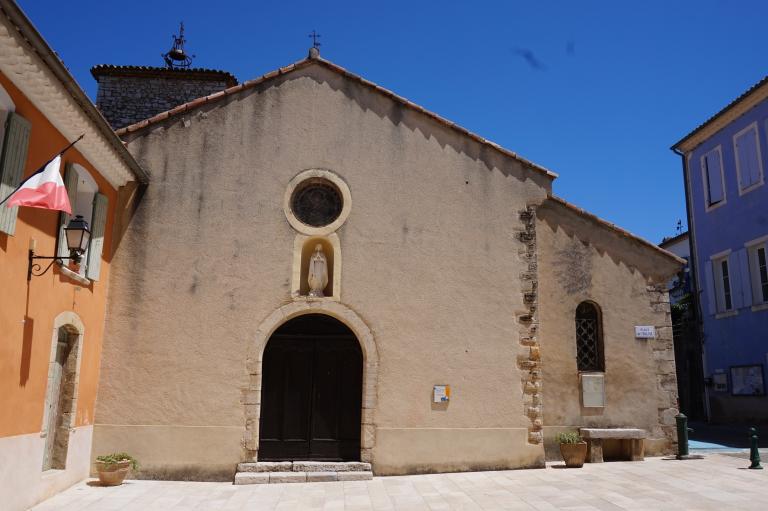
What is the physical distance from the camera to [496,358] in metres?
10.3

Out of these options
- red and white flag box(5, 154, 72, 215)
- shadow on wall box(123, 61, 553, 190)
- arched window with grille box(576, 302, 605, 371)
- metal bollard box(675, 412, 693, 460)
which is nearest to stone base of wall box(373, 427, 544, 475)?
arched window with grille box(576, 302, 605, 371)

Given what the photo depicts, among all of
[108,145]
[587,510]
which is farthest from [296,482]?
[108,145]

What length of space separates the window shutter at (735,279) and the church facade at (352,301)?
675cm

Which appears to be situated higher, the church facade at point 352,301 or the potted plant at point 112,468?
the church facade at point 352,301

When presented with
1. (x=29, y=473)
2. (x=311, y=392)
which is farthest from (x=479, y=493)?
(x=29, y=473)

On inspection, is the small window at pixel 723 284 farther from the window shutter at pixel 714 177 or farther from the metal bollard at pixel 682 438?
the metal bollard at pixel 682 438

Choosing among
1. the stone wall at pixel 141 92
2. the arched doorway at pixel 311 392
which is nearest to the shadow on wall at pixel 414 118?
the arched doorway at pixel 311 392

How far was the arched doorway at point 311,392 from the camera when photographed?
9914mm

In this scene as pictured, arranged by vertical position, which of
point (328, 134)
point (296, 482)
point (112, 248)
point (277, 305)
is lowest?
point (296, 482)

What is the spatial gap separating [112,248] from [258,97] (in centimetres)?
346

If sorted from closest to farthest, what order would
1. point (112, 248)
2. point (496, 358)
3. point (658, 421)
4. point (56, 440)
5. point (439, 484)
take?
point (56, 440), point (439, 484), point (112, 248), point (496, 358), point (658, 421)

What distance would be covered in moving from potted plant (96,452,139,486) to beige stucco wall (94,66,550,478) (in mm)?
454

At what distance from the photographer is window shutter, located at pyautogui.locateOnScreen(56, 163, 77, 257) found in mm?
7543

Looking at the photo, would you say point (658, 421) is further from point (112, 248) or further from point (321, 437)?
point (112, 248)
